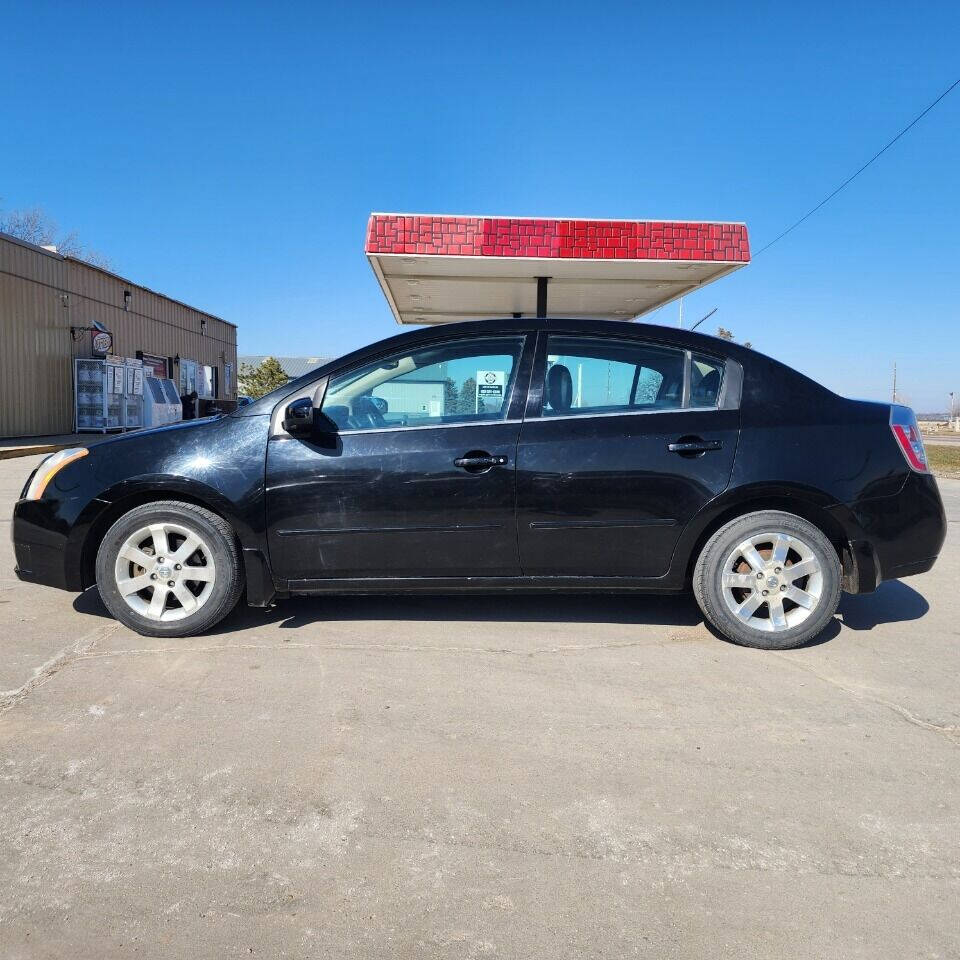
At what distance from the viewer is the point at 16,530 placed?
405 centimetres

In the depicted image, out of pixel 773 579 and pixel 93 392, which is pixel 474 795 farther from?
pixel 93 392

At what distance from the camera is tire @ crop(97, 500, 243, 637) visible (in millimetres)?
3869

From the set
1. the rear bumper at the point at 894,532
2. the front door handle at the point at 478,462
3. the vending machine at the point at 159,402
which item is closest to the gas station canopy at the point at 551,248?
the front door handle at the point at 478,462

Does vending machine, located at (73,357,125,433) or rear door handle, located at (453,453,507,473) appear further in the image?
vending machine, located at (73,357,125,433)

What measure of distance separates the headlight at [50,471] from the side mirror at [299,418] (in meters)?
1.12

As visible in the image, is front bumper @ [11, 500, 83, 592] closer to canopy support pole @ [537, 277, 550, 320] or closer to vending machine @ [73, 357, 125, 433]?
canopy support pole @ [537, 277, 550, 320]

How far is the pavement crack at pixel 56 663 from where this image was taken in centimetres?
313

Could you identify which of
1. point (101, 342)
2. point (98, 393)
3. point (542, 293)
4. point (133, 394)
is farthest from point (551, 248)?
point (101, 342)

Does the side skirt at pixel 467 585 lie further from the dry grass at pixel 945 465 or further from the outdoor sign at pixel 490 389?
the dry grass at pixel 945 465

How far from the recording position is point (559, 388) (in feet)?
13.0

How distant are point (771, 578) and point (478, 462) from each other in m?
1.60

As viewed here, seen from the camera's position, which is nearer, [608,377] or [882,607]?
[608,377]

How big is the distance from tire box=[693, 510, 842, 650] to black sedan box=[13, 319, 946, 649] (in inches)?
0.4

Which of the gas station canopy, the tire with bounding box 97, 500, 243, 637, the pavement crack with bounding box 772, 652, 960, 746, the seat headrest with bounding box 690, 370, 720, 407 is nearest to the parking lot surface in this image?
the pavement crack with bounding box 772, 652, 960, 746
